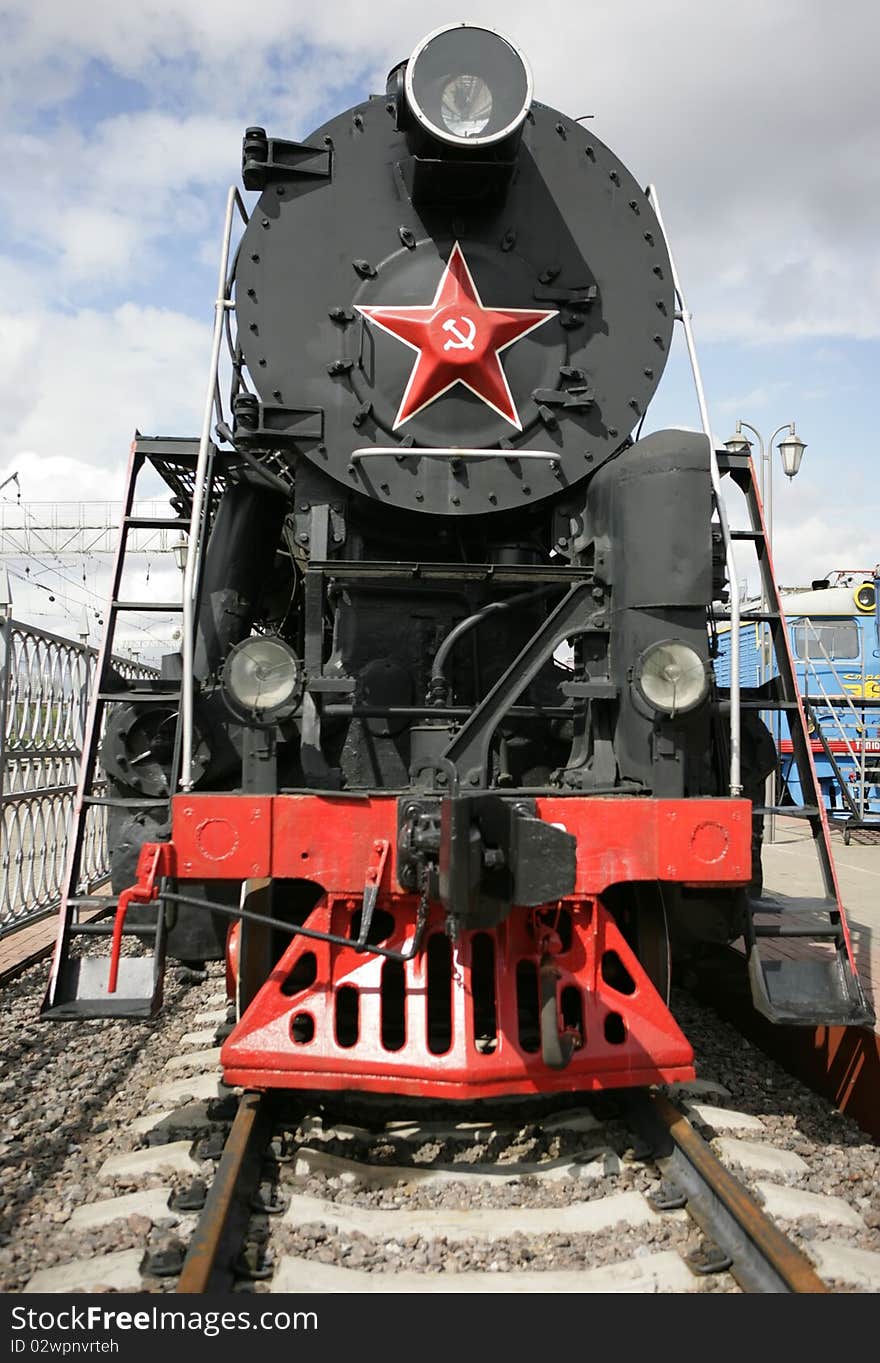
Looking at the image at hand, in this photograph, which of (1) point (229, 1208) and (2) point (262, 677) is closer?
(1) point (229, 1208)

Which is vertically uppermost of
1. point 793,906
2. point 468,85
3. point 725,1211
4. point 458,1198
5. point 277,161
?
point 468,85

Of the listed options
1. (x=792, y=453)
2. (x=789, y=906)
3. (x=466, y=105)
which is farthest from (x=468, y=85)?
(x=792, y=453)

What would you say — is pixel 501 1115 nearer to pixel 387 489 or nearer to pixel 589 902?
pixel 589 902

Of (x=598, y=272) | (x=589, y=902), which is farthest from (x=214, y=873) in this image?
(x=598, y=272)

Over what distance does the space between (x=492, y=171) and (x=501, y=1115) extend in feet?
12.4

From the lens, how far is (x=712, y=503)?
3.63 m

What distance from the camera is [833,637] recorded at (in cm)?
1577

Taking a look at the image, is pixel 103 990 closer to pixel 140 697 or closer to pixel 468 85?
pixel 140 697

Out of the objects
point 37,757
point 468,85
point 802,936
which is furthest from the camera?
point 37,757

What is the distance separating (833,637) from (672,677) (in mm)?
13525

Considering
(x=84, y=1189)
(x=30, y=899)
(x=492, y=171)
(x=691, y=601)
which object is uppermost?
(x=492, y=171)

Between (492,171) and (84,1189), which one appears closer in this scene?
(84,1189)

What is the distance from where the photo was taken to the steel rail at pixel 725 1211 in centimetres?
250

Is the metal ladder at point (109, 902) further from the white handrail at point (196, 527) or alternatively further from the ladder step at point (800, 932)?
the ladder step at point (800, 932)
